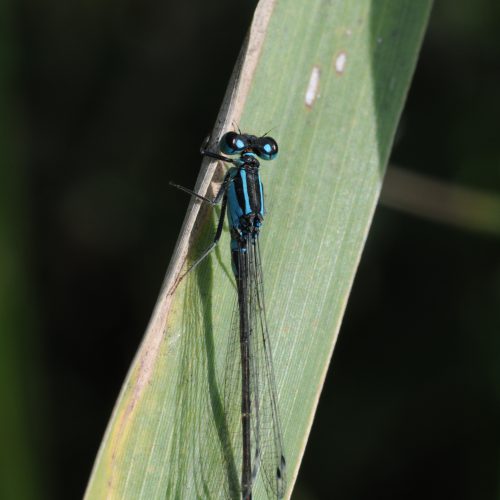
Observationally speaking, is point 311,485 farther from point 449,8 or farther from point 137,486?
point 449,8

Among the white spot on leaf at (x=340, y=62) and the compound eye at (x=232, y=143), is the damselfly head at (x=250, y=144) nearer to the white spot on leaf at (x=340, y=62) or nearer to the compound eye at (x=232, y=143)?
the compound eye at (x=232, y=143)

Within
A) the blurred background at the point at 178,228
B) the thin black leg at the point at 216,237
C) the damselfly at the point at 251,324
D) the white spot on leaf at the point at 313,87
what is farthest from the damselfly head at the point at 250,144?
the blurred background at the point at 178,228

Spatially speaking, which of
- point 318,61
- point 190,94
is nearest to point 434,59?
point 190,94

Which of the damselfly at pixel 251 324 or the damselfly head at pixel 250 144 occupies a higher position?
the damselfly head at pixel 250 144

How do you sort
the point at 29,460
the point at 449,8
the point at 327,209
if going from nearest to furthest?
1. the point at 327,209
2. the point at 29,460
3. the point at 449,8

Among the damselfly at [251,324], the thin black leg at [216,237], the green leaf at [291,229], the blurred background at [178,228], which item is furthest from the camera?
the blurred background at [178,228]

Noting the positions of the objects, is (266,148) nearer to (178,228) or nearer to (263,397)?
(263,397)

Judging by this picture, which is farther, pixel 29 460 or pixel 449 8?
pixel 449 8
